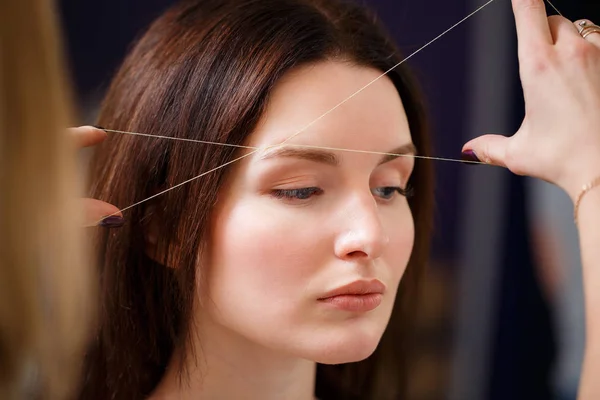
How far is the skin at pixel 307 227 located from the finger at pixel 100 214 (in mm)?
121

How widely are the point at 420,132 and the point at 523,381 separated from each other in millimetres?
940

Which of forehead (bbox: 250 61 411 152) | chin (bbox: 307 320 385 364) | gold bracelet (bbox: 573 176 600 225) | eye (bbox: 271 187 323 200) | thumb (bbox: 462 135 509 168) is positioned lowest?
chin (bbox: 307 320 385 364)

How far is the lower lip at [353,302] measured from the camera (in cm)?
87

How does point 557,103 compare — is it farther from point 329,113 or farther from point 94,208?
point 94,208

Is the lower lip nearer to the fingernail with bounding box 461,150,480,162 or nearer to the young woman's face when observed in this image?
the young woman's face

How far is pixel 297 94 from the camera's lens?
89cm

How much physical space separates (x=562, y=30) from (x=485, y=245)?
3.37 ft

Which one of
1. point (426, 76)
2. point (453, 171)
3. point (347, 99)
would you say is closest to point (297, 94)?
point (347, 99)

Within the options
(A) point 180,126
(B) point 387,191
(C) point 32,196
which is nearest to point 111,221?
(A) point 180,126

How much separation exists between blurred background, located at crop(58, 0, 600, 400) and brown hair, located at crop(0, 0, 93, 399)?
2.98 ft

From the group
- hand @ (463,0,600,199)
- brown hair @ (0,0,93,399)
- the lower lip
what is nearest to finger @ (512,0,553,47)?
hand @ (463,0,600,199)

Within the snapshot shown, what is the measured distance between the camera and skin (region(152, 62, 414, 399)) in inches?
34.0

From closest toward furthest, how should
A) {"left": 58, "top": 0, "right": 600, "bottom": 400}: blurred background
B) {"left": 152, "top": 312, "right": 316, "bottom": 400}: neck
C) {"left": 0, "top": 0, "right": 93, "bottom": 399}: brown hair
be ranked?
{"left": 0, "top": 0, "right": 93, "bottom": 399}: brown hair < {"left": 152, "top": 312, "right": 316, "bottom": 400}: neck < {"left": 58, "top": 0, "right": 600, "bottom": 400}: blurred background

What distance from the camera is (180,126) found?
924 millimetres
